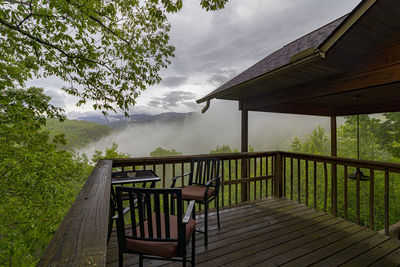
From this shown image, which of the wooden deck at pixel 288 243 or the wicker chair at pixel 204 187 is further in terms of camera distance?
the wicker chair at pixel 204 187

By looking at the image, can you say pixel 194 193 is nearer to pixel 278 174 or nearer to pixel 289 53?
pixel 278 174

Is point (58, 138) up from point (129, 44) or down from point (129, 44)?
down

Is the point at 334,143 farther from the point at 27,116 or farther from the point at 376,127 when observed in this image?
the point at 376,127

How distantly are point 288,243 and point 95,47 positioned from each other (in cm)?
569

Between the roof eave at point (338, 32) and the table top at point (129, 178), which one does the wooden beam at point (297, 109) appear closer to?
the roof eave at point (338, 32)

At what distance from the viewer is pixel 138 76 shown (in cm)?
549

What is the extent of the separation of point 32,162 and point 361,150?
2292 cm

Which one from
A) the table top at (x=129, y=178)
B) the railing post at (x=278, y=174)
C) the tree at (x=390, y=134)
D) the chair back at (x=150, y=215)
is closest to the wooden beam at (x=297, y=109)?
the railing post at (x=278, y=174)

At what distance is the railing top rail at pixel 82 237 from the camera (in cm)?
65

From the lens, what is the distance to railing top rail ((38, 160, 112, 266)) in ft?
2.13

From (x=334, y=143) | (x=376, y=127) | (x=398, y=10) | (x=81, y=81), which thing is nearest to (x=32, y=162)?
(x=81, y=81)

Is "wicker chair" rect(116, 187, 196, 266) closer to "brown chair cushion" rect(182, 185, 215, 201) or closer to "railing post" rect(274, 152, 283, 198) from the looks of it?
"brown chair cushion" rect(182, 185, 215, 201)

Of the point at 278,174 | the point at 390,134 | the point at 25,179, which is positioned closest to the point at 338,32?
the point at 278,174

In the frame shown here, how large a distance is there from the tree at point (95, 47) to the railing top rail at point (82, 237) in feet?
13.7
